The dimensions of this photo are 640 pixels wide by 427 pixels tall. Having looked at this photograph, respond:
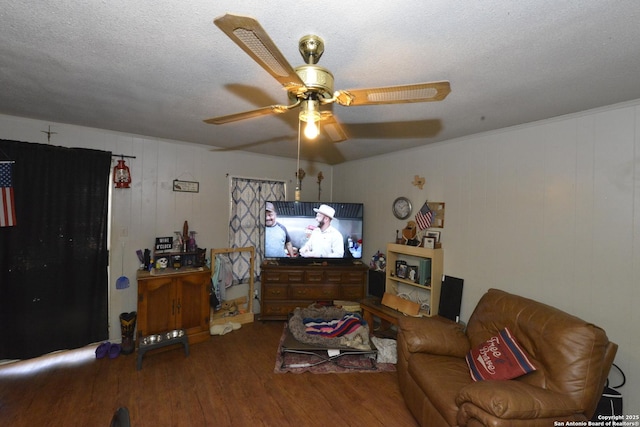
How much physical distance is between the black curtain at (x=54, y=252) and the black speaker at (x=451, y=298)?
3815mm

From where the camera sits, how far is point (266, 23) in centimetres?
122

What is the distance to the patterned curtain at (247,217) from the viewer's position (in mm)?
3943

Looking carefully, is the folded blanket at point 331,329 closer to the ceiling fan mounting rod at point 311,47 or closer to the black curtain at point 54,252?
the black curtain at point 54,252

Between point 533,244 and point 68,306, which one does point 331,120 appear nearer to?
point 533,244

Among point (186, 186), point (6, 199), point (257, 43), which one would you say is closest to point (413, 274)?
point (257, 43)

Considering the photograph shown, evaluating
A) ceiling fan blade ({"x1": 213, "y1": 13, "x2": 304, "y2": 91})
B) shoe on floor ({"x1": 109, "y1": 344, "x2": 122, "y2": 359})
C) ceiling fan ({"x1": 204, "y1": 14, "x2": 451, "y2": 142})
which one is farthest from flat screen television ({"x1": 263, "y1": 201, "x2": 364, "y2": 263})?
ceiling fan blade ({"x1": 213, "y1": 13, "x2": 304, "y2": 91})

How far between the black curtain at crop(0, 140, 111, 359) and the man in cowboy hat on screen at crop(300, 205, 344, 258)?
2.44 metres

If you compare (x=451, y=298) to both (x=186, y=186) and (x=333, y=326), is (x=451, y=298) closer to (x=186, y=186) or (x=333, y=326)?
(x=333, y=326)

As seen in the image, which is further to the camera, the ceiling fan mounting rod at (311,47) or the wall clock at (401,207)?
the wall clock at (401,207)

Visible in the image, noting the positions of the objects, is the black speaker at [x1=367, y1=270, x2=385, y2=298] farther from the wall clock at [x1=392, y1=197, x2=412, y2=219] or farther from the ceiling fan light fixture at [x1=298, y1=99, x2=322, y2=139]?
the ceiling fan light fixture at [x1=298, y1=99, x2=322, y2=139]

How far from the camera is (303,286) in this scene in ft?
12.4

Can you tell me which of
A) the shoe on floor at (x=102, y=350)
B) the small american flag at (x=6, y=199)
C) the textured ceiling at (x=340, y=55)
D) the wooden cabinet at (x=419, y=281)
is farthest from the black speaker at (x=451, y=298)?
the small american flag at (x=6, y=199)

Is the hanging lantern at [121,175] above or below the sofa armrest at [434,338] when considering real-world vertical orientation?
above

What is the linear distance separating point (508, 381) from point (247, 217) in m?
3.44
